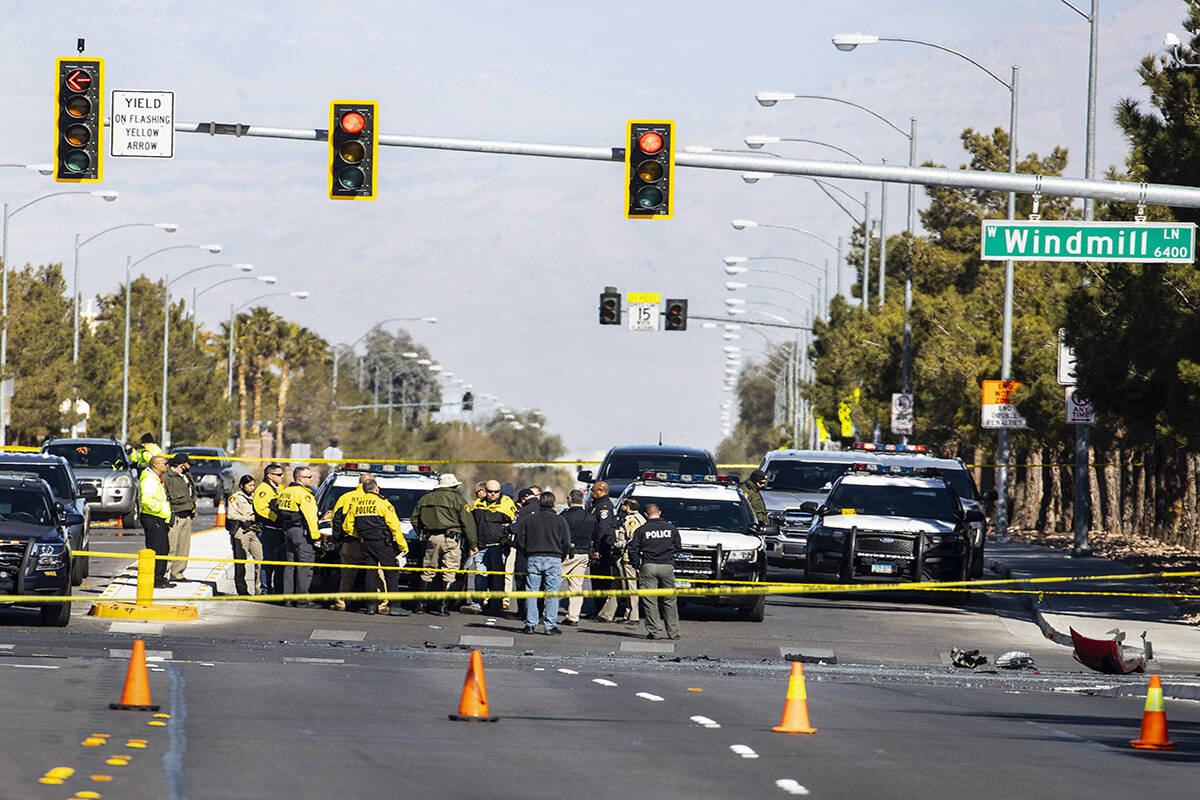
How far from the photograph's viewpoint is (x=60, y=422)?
62.2 m

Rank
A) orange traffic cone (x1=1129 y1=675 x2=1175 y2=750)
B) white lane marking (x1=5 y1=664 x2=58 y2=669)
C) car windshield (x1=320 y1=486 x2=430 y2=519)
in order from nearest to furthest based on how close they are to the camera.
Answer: orange traffic cone (x1=1129 y1=675 x2=1175 y2=750)
white lane marking (x1=5 y1=664 x2=58 y2=669)
car windshield (x1=320 y1=486 x2=430 y2=519)

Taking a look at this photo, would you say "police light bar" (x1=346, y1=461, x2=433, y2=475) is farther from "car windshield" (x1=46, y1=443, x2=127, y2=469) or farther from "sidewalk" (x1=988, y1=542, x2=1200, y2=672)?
"car windshield" (x1=46, y1=443, x2=127, y2=469)

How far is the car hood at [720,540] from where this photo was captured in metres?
25.2

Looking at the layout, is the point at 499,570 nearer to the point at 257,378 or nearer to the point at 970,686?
the point at 970,686

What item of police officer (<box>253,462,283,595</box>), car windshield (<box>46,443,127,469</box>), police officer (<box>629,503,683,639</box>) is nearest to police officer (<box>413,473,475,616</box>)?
police officer (<box>253,462,283,595</box>)

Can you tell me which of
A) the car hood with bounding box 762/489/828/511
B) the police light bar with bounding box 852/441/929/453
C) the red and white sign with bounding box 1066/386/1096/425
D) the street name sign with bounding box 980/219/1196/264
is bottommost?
the car hood with bounding box 762/489/828/511

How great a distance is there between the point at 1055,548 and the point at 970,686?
A: 22.2 m

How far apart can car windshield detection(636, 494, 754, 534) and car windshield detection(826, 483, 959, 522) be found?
256 centimetres

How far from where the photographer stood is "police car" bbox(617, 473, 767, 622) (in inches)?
989

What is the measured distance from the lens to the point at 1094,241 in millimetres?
21609

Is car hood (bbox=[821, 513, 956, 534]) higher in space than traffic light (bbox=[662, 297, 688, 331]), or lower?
lower

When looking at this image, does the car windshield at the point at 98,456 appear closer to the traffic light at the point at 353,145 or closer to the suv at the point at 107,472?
the suv at the point at 107,472

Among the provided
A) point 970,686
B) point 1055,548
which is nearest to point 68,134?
point 970,686

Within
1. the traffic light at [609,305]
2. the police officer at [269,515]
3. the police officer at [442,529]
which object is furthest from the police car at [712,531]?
the traffic light at [609,305]
